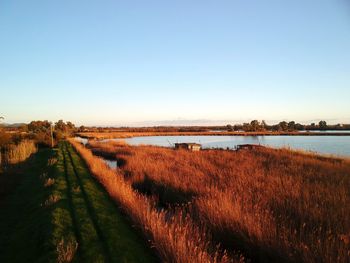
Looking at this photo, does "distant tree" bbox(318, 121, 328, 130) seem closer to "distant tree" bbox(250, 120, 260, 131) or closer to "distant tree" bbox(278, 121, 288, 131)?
"distant tree" bbox(278, 121, 288, 131)

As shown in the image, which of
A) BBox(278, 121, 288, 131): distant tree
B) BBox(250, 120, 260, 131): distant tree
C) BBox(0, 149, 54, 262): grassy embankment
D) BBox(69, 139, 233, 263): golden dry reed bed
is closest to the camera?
BBox(69, 139, 233, 263): golden dry reed bed

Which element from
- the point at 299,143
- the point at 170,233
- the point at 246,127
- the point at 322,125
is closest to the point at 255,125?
the point at 246,127

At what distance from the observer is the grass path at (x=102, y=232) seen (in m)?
5.86

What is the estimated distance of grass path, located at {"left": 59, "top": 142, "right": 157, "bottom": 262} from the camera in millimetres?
5855

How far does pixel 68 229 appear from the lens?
730 centimetres

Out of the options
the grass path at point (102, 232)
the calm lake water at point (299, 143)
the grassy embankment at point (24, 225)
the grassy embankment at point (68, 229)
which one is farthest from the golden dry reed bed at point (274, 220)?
the calm lake water at point (299, 143)

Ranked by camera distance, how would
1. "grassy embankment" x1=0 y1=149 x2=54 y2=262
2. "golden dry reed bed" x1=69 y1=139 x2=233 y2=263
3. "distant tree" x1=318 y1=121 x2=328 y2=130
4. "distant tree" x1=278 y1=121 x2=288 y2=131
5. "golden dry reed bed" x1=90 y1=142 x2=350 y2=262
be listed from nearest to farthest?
"golden dry reed bed" x1=69 y1=139 x2=233 y2=263 → "golden dry reed bed" x1=90 y1=142 x2=350 y2=262 → "grassy embankment" x1=0 y1=149 x2=54 y2=262 → "distant tree" x1=278 y1=121 x2=288 y2=131 → "distant tree" x1=318 y1=121 x2=328 y2=130

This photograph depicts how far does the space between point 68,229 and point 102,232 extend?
863mm

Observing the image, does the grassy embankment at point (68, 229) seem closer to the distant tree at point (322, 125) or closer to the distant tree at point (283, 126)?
the distant tree at point (283, 126)

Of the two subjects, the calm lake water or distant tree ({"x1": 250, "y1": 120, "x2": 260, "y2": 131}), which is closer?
the calm lake water

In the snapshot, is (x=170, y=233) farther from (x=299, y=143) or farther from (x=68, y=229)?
(x=299, y=143)

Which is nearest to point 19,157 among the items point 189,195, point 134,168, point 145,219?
point 134,168

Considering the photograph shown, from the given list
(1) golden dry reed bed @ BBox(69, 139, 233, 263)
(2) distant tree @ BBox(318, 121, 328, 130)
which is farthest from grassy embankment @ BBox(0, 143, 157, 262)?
(2) distant tree @ BBox(318, 121, 328, 130)

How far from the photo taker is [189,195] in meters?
10.2
